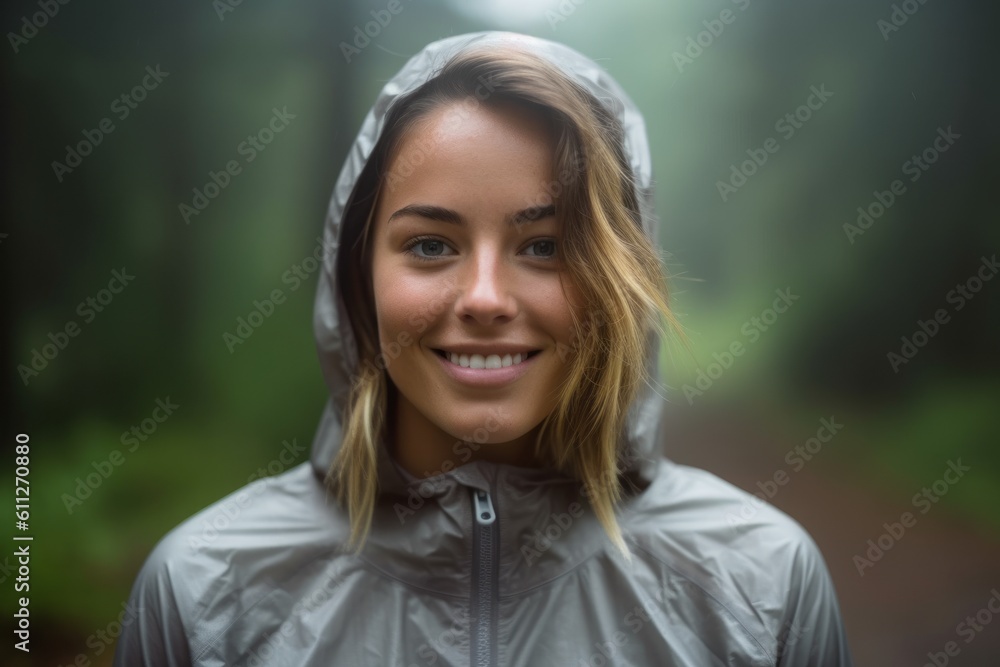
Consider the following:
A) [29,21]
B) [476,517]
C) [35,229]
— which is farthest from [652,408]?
[29,21]

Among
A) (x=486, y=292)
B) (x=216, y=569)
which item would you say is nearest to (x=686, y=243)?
(x=486, y=292)

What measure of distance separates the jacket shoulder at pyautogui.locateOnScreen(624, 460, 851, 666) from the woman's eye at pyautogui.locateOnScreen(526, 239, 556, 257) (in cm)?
39

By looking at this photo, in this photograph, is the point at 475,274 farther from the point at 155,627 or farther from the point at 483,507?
the point at 155,627

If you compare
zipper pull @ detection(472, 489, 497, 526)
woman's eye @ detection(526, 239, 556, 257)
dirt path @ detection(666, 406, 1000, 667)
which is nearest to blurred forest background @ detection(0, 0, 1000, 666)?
dirt path @ detection(666, 406, 1000, 667)

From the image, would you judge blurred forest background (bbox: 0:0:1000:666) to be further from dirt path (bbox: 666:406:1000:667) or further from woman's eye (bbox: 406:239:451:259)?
woman's eye (bbox: 406:239:451:259)

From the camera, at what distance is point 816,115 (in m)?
1.38

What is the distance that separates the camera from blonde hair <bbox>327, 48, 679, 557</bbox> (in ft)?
2.86

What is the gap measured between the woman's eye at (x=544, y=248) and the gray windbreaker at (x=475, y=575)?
0.49 ft

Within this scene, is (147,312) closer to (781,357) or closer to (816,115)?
(781,357)

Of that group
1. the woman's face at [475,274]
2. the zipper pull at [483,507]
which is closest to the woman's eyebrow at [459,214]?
the woman's face at [475,274]

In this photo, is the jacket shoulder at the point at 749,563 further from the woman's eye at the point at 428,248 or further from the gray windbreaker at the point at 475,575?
the woman's eye at the point at 428,248

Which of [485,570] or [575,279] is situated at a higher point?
[575,279]

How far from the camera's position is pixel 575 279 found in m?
0.88

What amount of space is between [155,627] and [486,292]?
0.63 metres
